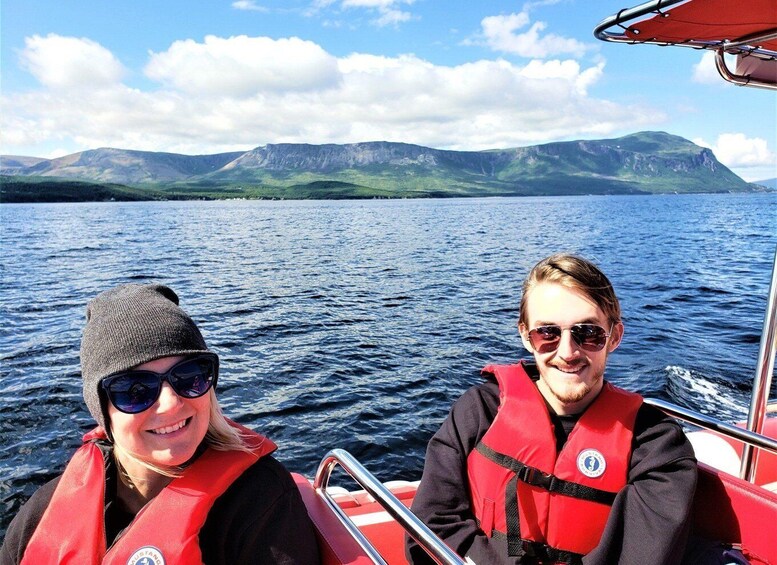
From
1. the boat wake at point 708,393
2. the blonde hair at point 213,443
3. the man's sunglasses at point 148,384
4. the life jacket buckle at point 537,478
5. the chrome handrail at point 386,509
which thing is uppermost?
the man's sunglasses at point 148,384

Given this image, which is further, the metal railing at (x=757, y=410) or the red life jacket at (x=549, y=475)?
the metal railing at (x=757, y=410)

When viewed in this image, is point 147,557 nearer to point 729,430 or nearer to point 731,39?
point 729,430

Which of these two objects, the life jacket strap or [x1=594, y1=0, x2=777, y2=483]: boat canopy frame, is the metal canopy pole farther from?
the life jacket strap

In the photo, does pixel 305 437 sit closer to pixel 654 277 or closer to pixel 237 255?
pixel 654 277

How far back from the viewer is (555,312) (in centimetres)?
319

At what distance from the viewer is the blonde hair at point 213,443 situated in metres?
2.70

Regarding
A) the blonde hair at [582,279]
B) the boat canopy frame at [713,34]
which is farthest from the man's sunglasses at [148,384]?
the boat canopy frame at [713,34]

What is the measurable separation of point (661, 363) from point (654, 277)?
17.1 m

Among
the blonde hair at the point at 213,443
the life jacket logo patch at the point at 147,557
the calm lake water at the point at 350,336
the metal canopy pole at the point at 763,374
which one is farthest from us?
the calm lake water at the point at 350,336

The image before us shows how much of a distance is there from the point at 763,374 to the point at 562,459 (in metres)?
1.77

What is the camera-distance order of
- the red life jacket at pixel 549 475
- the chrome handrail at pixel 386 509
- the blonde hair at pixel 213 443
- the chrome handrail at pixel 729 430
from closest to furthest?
the chrome handrail at pixel 386 509 < the blonde hair at pixel 213 443 < the red life jacket at pixel 549 475 < the chrome handrail at pixel 729 430

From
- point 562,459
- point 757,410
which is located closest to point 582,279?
point 562,459

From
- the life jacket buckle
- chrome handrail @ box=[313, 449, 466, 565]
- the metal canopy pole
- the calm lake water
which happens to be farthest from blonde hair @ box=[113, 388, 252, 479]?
the calm lake water

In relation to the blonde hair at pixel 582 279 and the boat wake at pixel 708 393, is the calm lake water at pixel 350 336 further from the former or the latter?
the blonde hair at pixel 582 279
